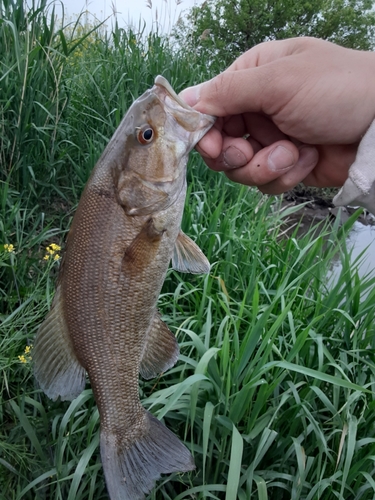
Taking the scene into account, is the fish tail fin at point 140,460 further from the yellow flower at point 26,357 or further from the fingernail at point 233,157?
the fingernail at point 233,157

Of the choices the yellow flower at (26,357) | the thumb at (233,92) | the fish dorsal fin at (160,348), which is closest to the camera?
the fish dorsal fin at (160,348)

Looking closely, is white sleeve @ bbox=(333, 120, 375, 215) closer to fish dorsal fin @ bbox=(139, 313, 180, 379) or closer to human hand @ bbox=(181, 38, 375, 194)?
human hand @ bbox=(181, 38, 375, 194)

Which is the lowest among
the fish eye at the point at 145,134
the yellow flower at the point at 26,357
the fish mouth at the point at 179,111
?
the yellow flower at the point at 26,357

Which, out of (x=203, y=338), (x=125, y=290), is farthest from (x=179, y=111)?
(x=203, y=338)

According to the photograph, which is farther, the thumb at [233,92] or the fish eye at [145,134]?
the thumb at [233,92]

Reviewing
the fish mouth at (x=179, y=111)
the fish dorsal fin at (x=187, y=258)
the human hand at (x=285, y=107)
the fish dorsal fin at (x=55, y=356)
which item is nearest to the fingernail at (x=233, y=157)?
the human hand at (x=285, y=107)

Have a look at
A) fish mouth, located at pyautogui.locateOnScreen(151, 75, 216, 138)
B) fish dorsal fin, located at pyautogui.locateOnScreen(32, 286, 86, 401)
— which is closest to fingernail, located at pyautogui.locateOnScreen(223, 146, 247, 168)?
fish mouth, located at pyautogui.locateOnScreen(151, 75, 216, 138)
